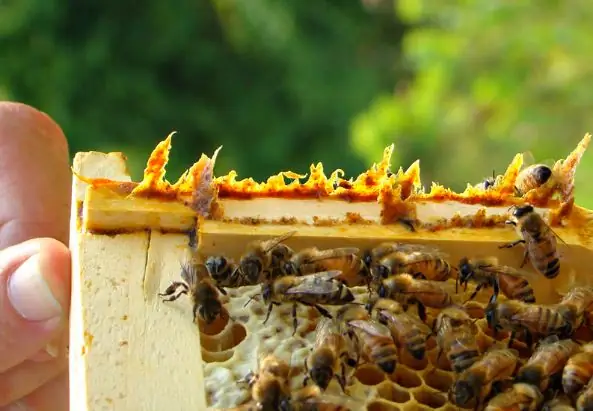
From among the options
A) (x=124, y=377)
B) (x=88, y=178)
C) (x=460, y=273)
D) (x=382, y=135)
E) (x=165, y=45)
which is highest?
(x=165, y=45)

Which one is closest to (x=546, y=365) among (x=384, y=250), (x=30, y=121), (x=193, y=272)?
(x=384, y=250)

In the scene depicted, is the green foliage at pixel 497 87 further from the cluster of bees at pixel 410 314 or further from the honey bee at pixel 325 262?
the honey bee at pixel 325 262

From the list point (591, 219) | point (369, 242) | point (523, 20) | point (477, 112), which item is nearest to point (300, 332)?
point (369, 242)

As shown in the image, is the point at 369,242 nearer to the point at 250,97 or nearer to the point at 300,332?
the point at 300,332

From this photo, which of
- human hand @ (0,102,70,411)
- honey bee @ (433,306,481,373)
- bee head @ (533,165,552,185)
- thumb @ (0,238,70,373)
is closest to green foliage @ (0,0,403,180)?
human hand @ (0,102,70,411)

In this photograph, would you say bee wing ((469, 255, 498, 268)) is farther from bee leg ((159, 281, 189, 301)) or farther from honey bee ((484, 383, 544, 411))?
bee leg ((159, 281, 189, 301))

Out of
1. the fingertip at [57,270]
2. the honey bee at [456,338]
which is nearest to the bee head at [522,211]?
the honey bee at [456,338]

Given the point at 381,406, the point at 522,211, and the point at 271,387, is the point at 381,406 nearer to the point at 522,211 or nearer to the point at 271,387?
the point at 271,387
